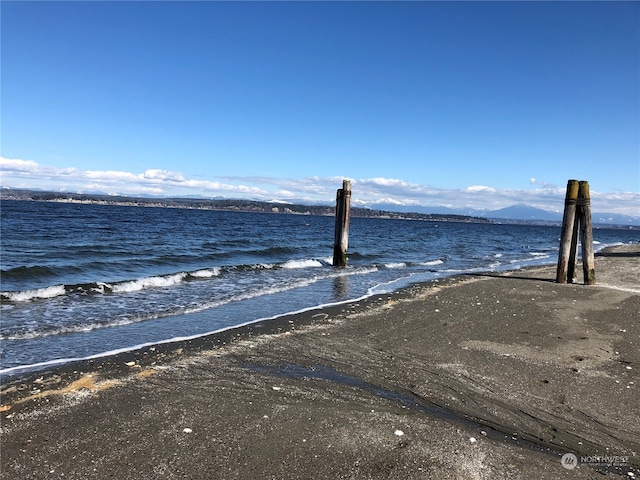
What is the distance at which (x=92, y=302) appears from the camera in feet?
39.5

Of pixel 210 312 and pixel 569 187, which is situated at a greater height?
pixel 569 187

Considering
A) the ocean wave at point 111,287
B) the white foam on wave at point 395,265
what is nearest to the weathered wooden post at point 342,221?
the white foam on wave at point 395,265

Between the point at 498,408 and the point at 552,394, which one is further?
the point at 552,394

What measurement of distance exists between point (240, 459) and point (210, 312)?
727 centimetres

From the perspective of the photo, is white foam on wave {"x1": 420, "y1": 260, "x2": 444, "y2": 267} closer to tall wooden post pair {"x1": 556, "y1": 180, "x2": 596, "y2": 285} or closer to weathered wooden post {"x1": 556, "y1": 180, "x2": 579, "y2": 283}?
weathered wooden post {"x1": 556, "y1": 180, "x2": 579, "y2": 283}

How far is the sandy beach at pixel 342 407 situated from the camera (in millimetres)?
4102

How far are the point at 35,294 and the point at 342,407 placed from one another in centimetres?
1106

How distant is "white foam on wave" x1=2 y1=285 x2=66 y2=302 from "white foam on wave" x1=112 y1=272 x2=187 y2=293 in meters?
1.51

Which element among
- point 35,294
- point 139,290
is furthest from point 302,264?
point 35,294

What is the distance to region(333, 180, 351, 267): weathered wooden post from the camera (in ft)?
70.2

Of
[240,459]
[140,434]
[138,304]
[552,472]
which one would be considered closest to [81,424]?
[140,434]

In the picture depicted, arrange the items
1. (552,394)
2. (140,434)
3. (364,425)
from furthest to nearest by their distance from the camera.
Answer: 1. (552,394)
2. (364,425)
3. (140,434)

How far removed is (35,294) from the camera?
1245 centimetres

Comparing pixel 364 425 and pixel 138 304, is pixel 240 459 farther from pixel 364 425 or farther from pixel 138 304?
pixel 138 304
